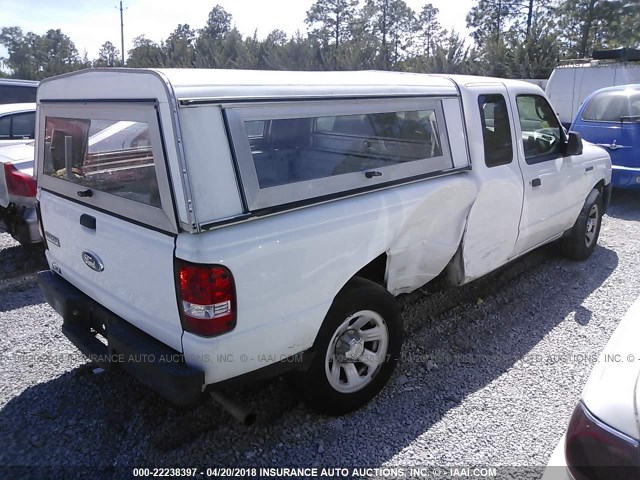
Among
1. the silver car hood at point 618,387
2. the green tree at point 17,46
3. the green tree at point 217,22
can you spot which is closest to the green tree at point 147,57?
the green tree at point 217,22

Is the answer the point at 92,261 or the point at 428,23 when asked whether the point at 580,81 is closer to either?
the point at 92,261

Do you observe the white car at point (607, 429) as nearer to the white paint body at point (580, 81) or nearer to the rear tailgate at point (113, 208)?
the rear tailgate at point (113, 208)

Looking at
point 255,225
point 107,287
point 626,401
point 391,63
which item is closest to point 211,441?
point 107,287

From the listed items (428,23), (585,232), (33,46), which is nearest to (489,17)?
(428,23)

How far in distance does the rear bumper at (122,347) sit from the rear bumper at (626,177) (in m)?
7.56

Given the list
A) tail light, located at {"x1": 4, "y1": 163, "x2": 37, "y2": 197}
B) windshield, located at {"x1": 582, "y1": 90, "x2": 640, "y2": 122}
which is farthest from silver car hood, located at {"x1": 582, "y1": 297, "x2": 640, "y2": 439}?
windshield, located at {"x1": 582, "y1": 90, "x2": 640, "y2": 122}

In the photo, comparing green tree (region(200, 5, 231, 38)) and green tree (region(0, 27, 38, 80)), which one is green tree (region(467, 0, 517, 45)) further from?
green tree (region(0, 27, 38, 80))

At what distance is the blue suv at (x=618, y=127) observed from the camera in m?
7.69

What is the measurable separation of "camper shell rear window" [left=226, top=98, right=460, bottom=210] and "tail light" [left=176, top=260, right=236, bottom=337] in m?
0.37

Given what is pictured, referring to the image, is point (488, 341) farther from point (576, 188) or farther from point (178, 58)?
point (178, 58)

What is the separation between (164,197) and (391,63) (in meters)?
40.4

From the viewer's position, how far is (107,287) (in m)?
2.70

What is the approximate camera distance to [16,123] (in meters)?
6.56

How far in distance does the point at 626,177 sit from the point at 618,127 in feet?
3.09
